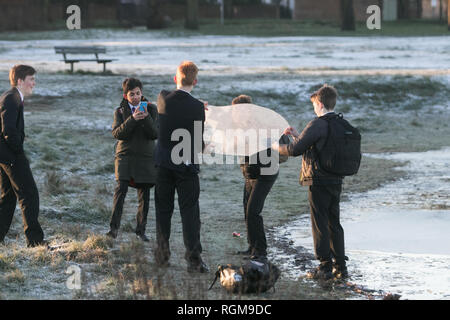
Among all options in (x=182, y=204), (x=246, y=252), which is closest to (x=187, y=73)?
(x=182, y=204)

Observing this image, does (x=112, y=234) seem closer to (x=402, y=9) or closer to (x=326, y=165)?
(x=326, y=165)

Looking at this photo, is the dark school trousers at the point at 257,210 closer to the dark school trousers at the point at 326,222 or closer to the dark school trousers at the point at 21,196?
the dark school trousers at the point at 326,222

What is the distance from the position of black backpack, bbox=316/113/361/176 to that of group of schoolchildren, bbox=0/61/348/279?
5 centimetres

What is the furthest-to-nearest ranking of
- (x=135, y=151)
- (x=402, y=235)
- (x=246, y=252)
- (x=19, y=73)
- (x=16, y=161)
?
1. (x=402, y=235)
2. (x=135, y=151)
3. (x=246, y=252)
4. (x=16, y=161)
5. (x=19, y=73)

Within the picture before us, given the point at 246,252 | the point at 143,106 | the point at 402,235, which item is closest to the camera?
the point at 246,252

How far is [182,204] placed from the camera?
789 centimetres

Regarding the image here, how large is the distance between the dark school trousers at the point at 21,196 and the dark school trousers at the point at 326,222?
270 centimetres

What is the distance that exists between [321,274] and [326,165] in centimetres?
98

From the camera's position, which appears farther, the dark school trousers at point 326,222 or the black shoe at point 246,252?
the black shoe at point 246,252

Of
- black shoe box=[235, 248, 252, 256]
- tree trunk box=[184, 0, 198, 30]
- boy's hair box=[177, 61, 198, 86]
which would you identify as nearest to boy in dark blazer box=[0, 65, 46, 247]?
boy's hair box=[177, 61, 198, 86]

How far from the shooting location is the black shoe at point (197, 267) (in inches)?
308

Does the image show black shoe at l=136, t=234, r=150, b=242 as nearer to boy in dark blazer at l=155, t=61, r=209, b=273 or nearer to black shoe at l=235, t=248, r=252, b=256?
black shoe at l=235, t=248, r=252, b=256

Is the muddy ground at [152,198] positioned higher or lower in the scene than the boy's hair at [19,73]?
lower

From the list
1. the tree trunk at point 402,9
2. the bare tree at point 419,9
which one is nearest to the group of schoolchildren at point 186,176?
the tree trunk at point 402,9
